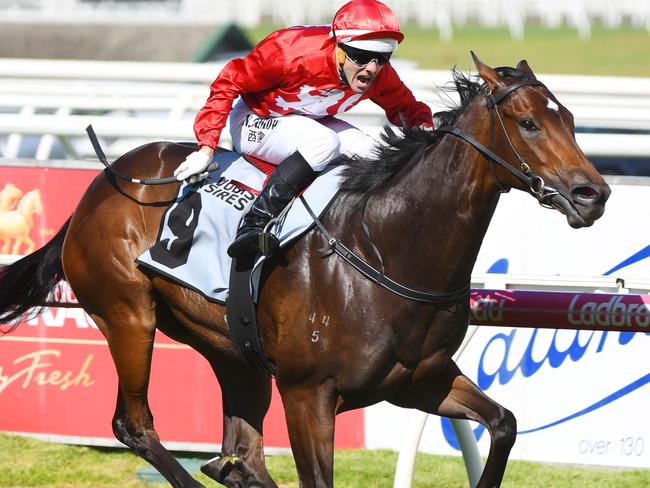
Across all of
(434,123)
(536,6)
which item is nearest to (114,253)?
(434,123)

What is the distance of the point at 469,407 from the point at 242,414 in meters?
1.02

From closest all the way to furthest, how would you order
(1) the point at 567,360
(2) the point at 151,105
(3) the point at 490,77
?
(3) the point at 490,77, (1) the point at 567,360, (2) the point at 151,105

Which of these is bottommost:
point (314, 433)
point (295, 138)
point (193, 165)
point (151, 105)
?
point (314, 433)

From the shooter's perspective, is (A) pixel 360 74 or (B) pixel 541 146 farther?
(A) pixel 360 74

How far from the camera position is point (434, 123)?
3.71 m

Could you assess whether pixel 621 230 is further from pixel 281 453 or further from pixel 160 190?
pixel 160 190

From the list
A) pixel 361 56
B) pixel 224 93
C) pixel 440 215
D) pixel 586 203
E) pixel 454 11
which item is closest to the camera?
pixel 586 203

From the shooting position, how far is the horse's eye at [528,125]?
10.7 ft

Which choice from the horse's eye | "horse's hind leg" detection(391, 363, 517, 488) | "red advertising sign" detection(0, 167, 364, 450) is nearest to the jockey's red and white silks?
the horse's eye

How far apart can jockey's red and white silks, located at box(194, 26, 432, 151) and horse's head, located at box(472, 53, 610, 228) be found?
57cm

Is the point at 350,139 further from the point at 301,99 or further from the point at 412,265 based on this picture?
the point at 412,265

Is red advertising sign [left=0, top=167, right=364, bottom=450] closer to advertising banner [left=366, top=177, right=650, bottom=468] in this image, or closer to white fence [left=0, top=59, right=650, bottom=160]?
white fence [left=0, top=59, right=650, bottom=160]

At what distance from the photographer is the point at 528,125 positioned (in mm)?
3275

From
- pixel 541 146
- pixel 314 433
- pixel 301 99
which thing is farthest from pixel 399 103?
pixel 314 433
